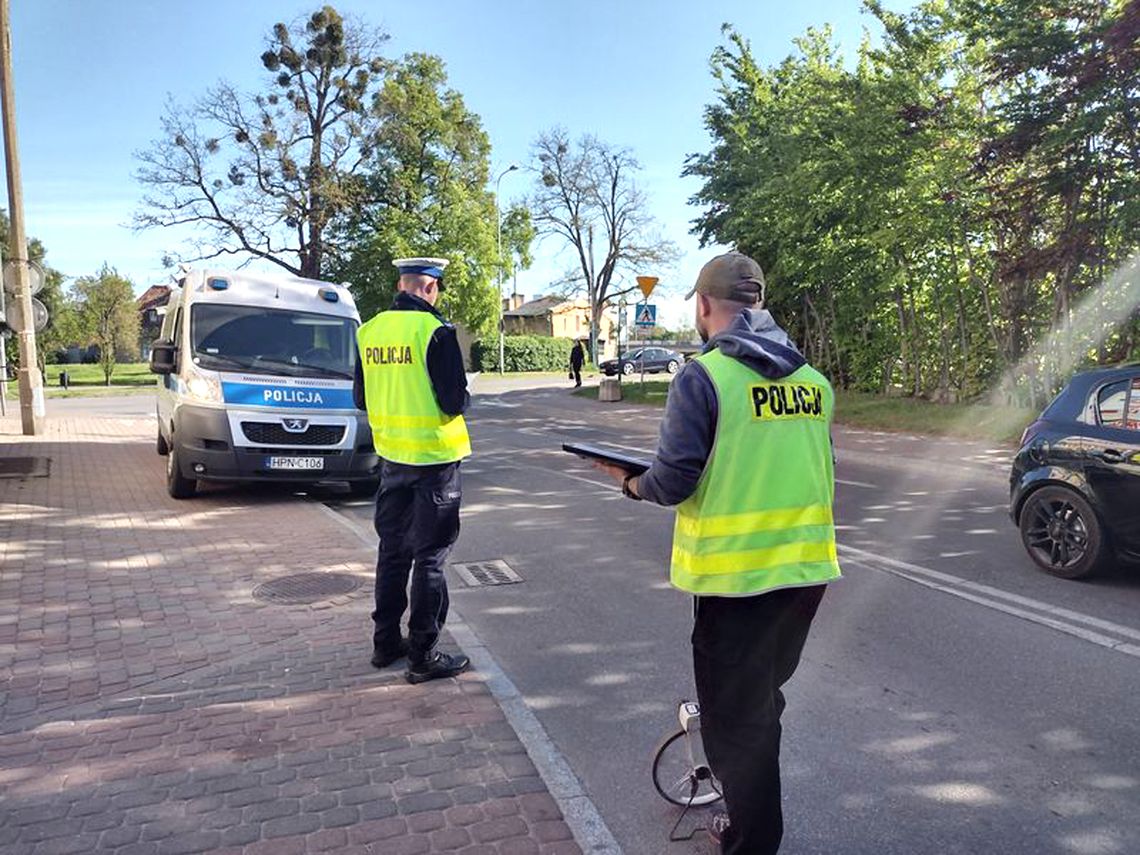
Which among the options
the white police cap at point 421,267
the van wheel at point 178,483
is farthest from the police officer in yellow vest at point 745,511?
the van wheel at point 178,483

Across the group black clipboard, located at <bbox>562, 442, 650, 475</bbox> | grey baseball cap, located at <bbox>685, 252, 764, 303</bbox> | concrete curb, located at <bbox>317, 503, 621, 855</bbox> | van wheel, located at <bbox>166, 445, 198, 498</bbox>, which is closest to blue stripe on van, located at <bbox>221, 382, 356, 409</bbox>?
van wheel, located at <bbox>166, 445, 198, 498</bbox>

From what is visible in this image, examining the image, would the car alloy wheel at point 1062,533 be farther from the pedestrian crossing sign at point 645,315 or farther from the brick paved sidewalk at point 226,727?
the pedestrian crossing sign at point 645,315

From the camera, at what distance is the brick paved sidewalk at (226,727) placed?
9.56ft

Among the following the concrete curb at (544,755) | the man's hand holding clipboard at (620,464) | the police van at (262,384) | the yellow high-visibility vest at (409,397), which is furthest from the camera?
the police van at (262,384)

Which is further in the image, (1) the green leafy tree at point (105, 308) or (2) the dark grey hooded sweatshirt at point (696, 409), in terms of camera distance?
(1) the green leafy tree at point (105, 308)

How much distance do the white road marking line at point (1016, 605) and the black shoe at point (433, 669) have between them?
3.53m

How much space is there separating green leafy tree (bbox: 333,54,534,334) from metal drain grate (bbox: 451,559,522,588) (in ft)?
96.6

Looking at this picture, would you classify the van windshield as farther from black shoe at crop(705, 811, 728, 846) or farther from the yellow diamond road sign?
the yellow diamond road sign

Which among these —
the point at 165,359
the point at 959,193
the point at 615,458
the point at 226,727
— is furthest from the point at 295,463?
the point at 959,193

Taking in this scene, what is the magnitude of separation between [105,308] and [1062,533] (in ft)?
159

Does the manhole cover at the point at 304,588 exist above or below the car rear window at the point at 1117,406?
below

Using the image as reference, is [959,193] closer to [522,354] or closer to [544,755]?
[544,755]

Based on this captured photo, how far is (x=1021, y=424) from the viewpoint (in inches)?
571

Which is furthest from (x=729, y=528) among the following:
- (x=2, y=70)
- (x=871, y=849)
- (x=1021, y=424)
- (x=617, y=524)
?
(x=2, y=70)
